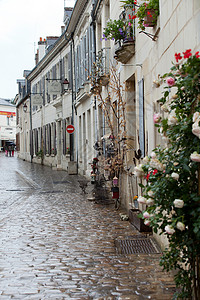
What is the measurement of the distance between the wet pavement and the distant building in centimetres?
6972

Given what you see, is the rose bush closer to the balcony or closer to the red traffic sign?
the balcony

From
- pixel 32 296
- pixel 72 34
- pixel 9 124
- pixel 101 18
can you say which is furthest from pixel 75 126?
pixel 9 124

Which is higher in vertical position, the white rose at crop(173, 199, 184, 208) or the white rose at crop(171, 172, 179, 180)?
the white rose at crop(171, 172, 179, 180)

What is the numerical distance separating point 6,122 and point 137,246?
75.0 metres

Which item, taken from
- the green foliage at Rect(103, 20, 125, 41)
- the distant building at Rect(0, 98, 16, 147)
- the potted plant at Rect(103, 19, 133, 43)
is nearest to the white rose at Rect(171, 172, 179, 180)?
the potted plant at Rect(103, 19, 133, 43)

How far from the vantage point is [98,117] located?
1709 cm

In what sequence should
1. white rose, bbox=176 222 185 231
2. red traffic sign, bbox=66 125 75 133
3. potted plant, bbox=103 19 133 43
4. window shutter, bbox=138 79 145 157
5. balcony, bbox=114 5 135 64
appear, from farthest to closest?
red traffic sign, bbox=66 125 75 133, potted plant, bbox=103 19 133 43, balcony, bbox=114 5 135 64, window shutter, bbox=138 79 145 157, white rose, bbox=176 222 185 231

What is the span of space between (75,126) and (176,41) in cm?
1870

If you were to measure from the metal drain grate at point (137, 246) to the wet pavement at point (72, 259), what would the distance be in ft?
0.43

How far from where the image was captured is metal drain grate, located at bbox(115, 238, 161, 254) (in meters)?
6.51

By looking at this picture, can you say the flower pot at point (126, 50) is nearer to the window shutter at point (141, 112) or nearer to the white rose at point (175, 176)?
the window shutter at point (141, 112)

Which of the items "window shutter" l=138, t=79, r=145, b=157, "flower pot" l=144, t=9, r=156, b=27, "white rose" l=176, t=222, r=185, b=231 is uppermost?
"flower pot" l=144, t=9, r=156, b=27

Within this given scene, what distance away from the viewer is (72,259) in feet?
20.1

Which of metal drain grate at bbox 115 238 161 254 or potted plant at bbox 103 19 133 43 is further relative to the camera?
potted plant at bbox 103 19 133 43
